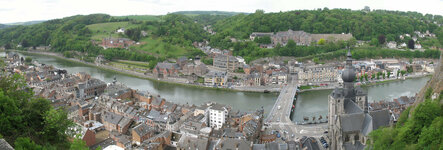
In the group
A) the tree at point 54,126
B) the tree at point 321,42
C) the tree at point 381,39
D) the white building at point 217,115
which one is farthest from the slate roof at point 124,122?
the tree at point 381,39

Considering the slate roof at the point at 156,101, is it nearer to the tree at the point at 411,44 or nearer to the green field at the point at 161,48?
the green field at the point at 161,48

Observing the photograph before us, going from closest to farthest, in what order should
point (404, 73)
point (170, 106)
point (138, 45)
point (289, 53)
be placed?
1. point (170, 106)
2. point (404, 73)
3. point (289, 53)
4. point (138, 45)

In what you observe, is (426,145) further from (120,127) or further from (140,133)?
(120,127)

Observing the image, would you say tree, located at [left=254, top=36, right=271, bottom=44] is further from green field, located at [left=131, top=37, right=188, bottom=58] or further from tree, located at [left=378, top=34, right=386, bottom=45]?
tree, located at [left=378, top=34, right=386, bottom=45]

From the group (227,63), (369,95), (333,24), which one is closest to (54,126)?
(369,95)

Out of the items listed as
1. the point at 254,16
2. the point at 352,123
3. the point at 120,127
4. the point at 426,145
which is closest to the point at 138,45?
the point at 254,16

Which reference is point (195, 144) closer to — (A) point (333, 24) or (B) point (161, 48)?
(B) point (161, 48)

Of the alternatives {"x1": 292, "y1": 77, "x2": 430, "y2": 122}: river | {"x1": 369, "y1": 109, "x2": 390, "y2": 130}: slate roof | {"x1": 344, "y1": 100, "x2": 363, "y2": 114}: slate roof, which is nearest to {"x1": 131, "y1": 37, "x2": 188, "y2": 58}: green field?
{"x1": 292, "y1": 77, "x2": 430, "y2": 122}: river
